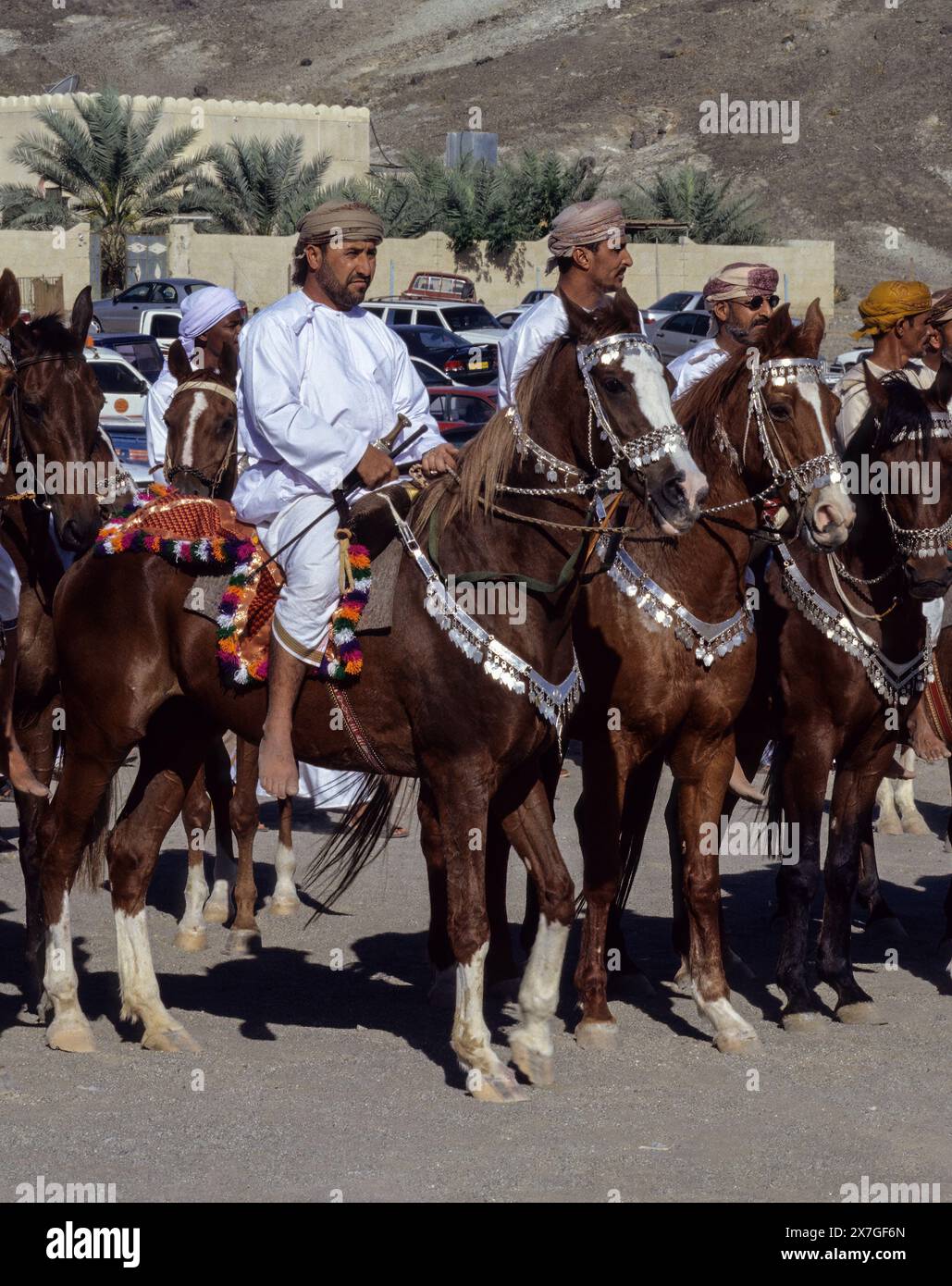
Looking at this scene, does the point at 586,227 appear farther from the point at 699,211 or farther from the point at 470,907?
the point at 699,211

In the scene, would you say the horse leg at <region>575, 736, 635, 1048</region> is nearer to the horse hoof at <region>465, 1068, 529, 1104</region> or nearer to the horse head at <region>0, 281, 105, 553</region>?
the horse hoof at <region>465, 1068, 529, 1104</region>

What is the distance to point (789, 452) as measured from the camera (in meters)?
6.71

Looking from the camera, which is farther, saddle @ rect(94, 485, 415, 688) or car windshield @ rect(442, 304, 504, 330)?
car windshield @ rect(442, 304, 504, 330)

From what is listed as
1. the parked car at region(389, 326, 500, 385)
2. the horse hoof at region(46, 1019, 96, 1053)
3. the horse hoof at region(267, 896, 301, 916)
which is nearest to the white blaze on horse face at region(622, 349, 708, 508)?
the horse hoof at region(46, 1019, 96, 1053)

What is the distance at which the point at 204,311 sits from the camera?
30.1 ft

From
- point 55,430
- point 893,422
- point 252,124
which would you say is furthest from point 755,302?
point 252,124

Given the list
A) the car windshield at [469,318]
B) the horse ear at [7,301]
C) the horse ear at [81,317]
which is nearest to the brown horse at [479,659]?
the horse ear at [81,317]

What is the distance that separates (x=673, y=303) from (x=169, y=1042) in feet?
114

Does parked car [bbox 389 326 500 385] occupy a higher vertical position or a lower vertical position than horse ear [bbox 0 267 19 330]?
higher

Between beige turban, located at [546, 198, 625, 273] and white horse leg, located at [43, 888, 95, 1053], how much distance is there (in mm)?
3280

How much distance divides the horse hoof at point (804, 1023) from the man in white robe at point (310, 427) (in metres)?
2.32

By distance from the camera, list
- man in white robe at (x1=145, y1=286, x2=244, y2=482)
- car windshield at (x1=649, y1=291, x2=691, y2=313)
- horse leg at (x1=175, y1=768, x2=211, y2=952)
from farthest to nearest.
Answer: car windshield at (x1=649, y1=291, x2=691, y2=313) → man in white robe at (x1=145, y1=286, x2=244, y2=482) → horse leg at (x1=175, y1=768, x2=211, y2=952)

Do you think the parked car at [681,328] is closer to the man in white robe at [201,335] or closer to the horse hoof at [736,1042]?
the man in white robe at [201,335]

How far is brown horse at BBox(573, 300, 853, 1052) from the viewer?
680 cm
